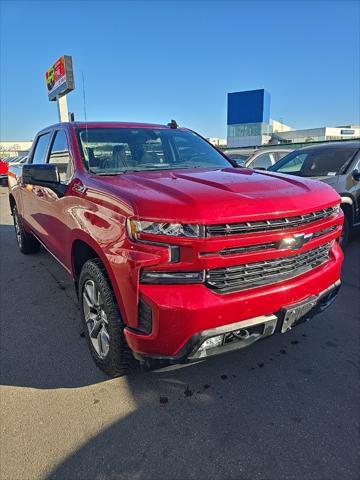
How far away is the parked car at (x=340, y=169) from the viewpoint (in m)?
5.25

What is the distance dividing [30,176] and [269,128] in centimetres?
6784

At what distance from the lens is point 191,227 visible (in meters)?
1.88

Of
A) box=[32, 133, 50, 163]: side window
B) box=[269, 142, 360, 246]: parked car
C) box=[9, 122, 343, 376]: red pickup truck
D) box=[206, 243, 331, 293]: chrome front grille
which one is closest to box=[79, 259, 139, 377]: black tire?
box=[9, 122, 343, 376]: red pickup truck

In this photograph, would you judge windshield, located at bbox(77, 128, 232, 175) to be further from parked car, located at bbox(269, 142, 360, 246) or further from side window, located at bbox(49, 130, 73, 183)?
parked car, located at bbox(269, 142, 360, 246)

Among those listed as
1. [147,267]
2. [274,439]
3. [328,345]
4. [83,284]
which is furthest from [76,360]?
[328,345]

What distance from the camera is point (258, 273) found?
2.09 metres

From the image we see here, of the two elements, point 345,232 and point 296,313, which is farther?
point 345,232

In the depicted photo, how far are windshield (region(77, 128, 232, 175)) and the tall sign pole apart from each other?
61.4 ft

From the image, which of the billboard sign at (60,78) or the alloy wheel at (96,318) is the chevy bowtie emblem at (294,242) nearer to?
the alloy wheel at (96,318)

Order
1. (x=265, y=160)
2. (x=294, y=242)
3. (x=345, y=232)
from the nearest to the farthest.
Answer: (x=294, y=242)
(x=345, y=232)
(x=265, y=160)

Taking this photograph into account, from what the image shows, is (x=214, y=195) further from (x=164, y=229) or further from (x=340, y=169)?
(x=340, y=169)

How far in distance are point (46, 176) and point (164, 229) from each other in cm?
149

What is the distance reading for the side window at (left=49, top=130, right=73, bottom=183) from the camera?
2984 millimetres

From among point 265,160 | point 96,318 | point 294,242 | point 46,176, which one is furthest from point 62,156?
point 265,160
